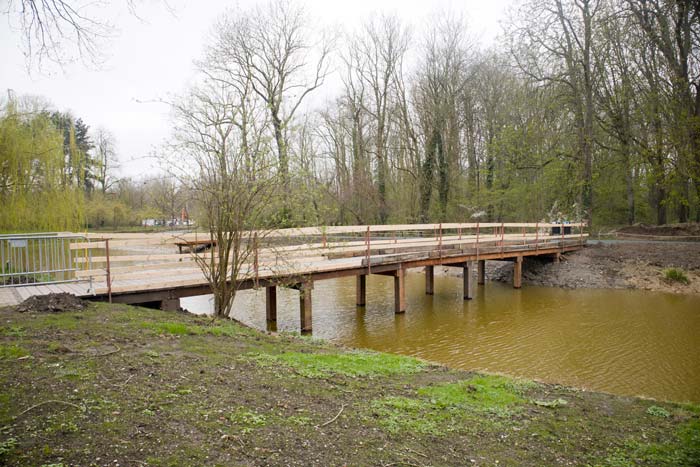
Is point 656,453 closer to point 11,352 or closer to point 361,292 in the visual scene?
Result: point 11,352

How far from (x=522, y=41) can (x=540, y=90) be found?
9.28 ft

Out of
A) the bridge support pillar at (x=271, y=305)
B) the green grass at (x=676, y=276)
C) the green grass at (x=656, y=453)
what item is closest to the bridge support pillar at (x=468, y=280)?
the bridge support pillar at (x=271, y=305)

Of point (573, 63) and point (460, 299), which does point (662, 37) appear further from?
point (460, 299)

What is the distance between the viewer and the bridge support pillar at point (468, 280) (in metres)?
15.6

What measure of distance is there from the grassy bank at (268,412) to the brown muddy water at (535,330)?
3.02 m

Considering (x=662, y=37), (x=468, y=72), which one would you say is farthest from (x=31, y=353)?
(x=468, y=72)

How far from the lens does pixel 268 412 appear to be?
390 cm

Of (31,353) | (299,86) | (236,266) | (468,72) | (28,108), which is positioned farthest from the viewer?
(468,72)

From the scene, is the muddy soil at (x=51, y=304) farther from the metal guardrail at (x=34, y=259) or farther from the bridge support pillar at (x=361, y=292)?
the bridge support pillar at (x=361, y=292)

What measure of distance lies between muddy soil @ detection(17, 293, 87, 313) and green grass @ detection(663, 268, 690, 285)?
18.5 meters

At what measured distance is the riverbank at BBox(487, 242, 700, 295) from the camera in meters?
17.0

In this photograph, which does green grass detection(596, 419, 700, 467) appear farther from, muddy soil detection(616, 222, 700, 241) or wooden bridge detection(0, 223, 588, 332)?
muddy soil detection(616, 222, 700, 241)

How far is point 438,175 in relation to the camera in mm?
29578

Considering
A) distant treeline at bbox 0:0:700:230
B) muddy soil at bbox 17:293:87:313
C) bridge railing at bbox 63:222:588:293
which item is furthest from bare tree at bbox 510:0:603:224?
muddy soil at bbox 17:293:87:313
